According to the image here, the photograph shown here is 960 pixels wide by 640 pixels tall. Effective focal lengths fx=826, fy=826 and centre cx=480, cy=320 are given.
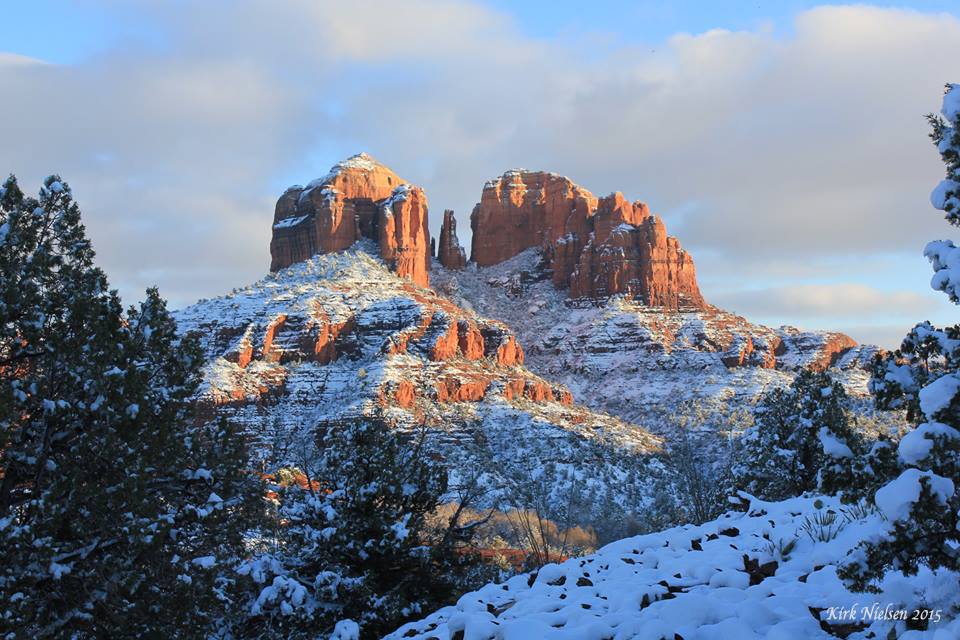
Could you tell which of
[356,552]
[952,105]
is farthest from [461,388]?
[952,105]

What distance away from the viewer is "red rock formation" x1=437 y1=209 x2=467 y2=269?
197 metres

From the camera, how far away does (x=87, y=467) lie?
12.3 m

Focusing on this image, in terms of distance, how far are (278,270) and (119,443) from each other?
158m

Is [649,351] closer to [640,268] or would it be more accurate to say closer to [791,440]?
[640,268]

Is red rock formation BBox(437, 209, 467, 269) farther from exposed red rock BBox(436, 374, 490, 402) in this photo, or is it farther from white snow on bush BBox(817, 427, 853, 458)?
white snow on bush BBox(817, 427, 853, 458)

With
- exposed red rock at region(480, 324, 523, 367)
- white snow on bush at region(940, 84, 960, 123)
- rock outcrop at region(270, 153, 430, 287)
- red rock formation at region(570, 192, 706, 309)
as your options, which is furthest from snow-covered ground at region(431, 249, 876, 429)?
white snow on bush at region(940, 84, 960, 123)

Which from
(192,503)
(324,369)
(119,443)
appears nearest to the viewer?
(119,443)

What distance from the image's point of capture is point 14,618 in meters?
10.4

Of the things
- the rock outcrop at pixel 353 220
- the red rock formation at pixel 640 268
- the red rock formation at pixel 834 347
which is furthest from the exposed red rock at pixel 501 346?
the red rock formation at pixel 834 347

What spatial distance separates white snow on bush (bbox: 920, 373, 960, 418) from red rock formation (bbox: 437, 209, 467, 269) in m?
192

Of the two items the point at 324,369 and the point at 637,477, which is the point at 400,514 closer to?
the point at 637,477

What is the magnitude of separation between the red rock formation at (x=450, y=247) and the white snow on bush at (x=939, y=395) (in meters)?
192

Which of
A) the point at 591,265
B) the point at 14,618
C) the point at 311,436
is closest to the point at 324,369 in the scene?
the point at 311,436

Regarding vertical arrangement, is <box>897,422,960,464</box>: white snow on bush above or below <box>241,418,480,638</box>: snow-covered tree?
above
